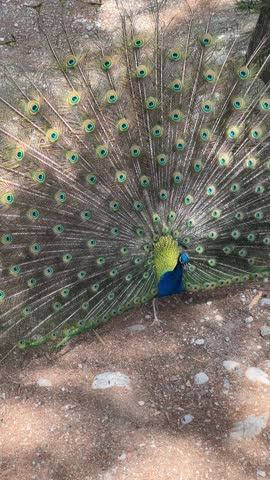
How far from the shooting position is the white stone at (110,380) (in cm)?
304

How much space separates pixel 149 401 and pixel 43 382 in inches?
25.8

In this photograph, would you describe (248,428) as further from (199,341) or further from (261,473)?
(199,341)

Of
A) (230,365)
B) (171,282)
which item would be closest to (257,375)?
(230,365)

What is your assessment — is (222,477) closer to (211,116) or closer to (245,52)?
(211,116)

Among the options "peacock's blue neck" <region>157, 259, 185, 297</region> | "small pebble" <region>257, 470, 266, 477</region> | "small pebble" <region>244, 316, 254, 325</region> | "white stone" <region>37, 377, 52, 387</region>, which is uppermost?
"peacock's blue neck" <region>157, 259, 185, 297</region>

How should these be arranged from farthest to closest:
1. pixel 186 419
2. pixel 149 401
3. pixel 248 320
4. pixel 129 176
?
pixel 248 320, pixel 129 176, pixel 149 401, pixel 186 419

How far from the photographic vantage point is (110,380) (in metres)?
3.07

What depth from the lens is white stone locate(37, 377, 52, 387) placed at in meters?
→ 3.11

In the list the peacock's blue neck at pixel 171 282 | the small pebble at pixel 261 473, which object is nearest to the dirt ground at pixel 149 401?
the small pebble at pixel 261 473

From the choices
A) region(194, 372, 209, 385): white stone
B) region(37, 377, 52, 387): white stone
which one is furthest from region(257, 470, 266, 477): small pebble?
region(37, 377, 52, 387): white stone

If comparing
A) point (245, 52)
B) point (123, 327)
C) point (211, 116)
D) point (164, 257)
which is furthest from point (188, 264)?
point (245, 52)

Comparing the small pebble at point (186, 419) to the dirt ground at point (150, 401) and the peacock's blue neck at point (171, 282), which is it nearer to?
the dirt ground at point (150, 401)

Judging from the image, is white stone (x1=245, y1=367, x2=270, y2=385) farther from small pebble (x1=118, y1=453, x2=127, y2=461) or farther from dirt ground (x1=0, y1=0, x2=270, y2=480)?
small pebble (x1=118, y1=453, x2=127, y2=461)

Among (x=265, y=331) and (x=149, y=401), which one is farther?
(x=265, y=331)
